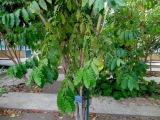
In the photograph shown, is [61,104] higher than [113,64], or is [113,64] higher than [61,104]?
→ [113,64]

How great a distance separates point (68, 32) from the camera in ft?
4.87

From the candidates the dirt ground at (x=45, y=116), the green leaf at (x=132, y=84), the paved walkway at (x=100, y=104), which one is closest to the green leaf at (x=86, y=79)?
the green leaf at (x=132, y=84)

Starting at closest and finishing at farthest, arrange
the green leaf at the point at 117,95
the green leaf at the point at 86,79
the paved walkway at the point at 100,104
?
1. the green leaf at the point at 86,79
2. the paved walkway at the point at 100,104
3. the green leaf at the point at 117,95

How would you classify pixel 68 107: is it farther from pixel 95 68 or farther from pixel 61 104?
pixel 95 68

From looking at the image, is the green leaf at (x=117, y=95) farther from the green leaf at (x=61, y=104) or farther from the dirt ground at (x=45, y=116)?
the green leaf at (x=61, y=104)

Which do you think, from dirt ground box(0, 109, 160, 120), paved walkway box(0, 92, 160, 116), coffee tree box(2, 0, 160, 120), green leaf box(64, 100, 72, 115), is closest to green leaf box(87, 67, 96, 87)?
coffee tree box(2, 0, 160, 120)

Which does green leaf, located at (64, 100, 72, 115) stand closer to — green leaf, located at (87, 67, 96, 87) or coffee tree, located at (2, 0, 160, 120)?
coffee tree, located at (2, 0, 160, 120)

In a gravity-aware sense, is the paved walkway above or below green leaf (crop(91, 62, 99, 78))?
below

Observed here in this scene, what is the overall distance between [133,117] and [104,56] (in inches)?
82.1

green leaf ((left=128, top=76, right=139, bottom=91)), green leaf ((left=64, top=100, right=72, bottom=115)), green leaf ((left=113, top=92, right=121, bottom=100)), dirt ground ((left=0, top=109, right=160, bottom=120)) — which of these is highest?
green leaf ((left=128, top=76, right=139, bottom=91))

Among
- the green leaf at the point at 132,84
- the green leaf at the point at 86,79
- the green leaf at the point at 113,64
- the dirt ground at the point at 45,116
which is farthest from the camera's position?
the dirt ground at the point at 45,116

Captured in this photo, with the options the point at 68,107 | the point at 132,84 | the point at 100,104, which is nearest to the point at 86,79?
the point at 68,107

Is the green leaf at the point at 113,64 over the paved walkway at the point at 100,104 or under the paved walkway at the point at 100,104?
over

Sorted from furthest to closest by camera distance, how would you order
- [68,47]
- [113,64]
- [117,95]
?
[117,95] → [68,47] → [113,64]
